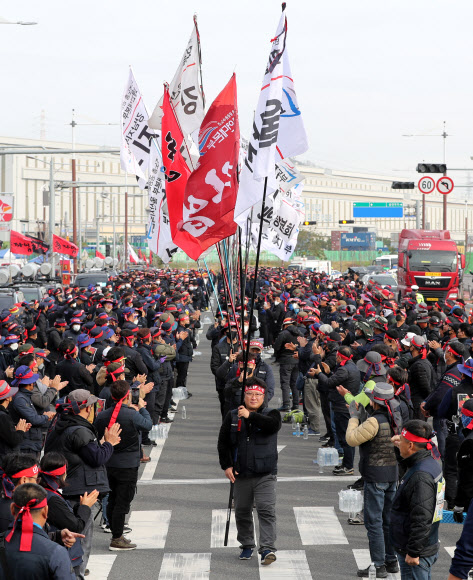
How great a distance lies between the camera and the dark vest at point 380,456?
26.4 feet

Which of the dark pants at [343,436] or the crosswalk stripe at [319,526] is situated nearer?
the crosswalk stripe at [319,526]

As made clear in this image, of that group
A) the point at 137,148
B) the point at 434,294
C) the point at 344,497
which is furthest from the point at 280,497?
Answer: the point at 434,294

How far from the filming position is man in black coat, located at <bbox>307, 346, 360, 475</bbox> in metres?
11.6

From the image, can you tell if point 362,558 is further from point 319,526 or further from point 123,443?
point 123,443

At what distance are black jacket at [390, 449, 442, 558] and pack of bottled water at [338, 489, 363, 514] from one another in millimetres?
3364

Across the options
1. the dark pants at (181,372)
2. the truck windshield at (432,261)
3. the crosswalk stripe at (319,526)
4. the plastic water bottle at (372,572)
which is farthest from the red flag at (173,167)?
the truck windshield at (432,261)

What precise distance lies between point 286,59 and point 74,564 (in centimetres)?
557

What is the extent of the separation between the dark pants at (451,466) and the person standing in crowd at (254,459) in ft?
7.56

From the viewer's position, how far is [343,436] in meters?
12.1

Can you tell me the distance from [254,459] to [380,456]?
1127mm

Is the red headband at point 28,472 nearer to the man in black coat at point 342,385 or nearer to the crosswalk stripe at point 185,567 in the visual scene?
the crosswalk stripe at point 185,567

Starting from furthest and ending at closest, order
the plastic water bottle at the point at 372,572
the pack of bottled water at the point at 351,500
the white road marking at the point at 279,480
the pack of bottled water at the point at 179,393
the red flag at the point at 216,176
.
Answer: the pack of bottled water at the point at 179,393
the white road marking at the point at 279,480
the red flag at the point at 216,176
the pack of bottled water at the point at 351,500
the plastic water bottle at the point at 372,572

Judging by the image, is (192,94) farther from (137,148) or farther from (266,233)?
(137,148)

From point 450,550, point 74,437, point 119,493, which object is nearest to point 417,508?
point 74,437
